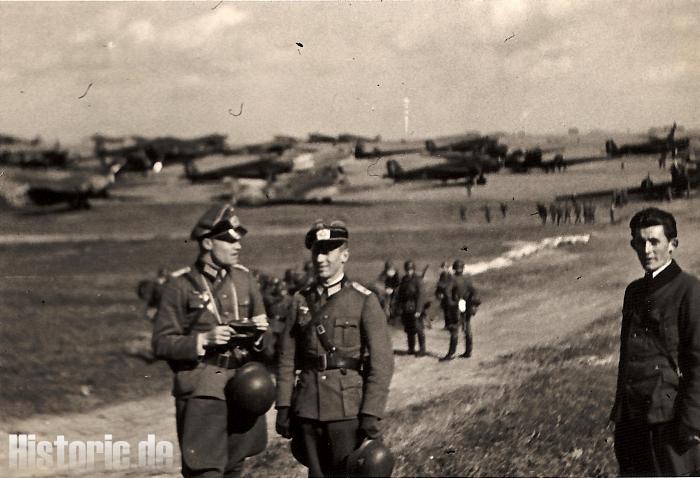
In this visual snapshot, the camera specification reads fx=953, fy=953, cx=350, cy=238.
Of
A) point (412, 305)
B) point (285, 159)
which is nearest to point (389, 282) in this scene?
point (412, 305)

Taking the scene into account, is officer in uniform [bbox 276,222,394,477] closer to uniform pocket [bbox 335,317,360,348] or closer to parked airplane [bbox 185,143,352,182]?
uniform pocket [bbox 335,317,360,348]

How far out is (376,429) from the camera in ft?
17.3

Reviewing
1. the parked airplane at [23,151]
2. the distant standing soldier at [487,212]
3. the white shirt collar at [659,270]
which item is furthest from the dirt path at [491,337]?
the parked airplane at [23,151]

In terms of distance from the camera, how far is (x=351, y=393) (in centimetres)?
532

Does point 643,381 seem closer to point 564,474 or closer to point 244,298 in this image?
point 564,474

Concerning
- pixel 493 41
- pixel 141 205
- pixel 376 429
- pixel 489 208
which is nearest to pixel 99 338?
pixel 141 205

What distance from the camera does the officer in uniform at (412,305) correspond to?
23.1 ft

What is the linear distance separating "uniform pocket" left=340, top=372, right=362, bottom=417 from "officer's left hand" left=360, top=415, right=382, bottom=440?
0.27ft

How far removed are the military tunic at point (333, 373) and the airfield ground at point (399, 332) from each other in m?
1.30

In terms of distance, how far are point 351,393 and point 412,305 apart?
5.93 feet

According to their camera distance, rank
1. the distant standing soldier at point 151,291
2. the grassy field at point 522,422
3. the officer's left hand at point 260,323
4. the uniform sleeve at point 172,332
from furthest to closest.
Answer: the distant standing soldier at point 151,291, the grassy field at point 522,422, the officer's left hand at point 260,323, the uniform sleeve at point 172,332

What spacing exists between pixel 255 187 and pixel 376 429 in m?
2.43

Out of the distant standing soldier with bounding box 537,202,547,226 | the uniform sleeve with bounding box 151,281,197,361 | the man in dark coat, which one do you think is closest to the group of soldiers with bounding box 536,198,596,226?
the distant standing soldier with bounding box 537,202,547,226

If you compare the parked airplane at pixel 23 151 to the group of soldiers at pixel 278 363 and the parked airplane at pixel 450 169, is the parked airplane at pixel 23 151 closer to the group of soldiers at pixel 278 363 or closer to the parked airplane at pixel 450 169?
the group of soldiers at pixel 278 363
